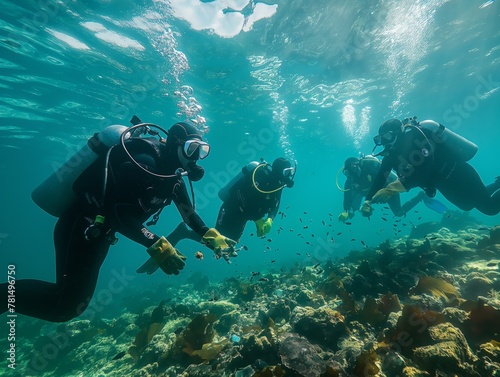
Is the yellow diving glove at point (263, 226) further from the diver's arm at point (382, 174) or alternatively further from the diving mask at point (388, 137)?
the diving mask at point (388, 137)

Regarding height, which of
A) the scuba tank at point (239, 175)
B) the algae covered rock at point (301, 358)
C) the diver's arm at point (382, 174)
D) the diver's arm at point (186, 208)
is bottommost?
the algae covered rock at point (301, 358)

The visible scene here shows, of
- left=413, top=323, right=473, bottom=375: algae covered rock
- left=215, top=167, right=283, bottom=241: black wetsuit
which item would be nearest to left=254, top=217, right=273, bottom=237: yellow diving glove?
left=215, top=167, right=283, bottom=241: black wetsuit

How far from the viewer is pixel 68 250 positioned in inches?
148

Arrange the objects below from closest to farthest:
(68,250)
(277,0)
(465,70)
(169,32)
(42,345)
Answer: (68,250), (42,345), (277,0), (169,32), (465,70)

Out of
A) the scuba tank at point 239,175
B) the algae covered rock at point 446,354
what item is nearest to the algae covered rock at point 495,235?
the algae covered rock at point 446,354

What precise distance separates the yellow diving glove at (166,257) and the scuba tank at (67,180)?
1.76 m

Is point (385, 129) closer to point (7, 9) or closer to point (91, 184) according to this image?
point (91, 184)

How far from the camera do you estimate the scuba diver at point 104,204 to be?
3.61 m

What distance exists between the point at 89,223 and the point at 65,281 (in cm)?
95

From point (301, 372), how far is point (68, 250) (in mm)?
3582

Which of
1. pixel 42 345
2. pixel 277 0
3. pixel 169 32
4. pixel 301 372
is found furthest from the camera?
pixel 169 32

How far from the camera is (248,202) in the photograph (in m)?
8.16

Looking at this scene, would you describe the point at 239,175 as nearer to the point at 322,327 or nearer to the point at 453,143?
the point at 322,327

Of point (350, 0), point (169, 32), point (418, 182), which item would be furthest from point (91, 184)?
point (350, 0)
